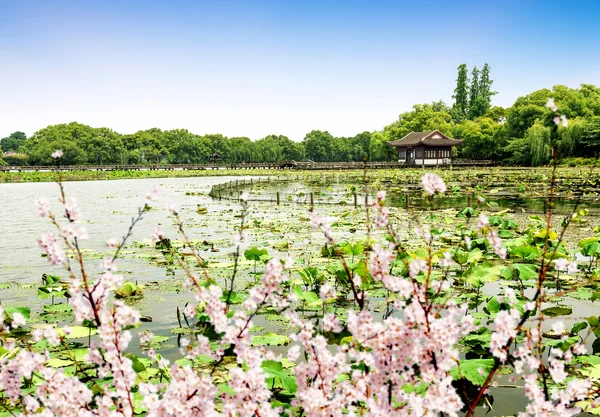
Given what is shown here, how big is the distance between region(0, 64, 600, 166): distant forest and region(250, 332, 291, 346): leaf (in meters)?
43.5

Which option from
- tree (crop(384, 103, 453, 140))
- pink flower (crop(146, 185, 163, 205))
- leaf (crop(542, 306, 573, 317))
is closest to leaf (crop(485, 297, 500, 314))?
leaf (crop(542, 306, 573, 317))

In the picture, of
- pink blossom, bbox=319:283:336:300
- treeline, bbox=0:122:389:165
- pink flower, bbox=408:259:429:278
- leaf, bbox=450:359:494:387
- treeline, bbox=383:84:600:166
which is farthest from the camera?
treeline, bbox=0:122:389:165

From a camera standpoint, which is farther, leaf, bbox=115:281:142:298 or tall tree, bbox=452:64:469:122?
tall tree, bbox=452:64:469:122

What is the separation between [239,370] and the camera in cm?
181

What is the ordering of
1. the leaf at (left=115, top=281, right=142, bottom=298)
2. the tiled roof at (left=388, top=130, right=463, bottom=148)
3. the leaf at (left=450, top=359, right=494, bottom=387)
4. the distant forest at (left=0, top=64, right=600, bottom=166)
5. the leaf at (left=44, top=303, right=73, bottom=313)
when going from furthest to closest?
the tiled roof at (left=388, top=130, right=463, bottom=148)
the distant forest at (left=0, top=64, right=600, bottom=166)
the leaf at (left=115, top=281, right=142, bottom=298)
the leaf at (left=44, top=303, right=73, bottom=313)
the leaf at (left=450, top=359, right=494, bottom=387)

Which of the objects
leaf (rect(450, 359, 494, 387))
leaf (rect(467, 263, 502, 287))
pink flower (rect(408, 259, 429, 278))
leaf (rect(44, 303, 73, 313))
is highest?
pink flower (rect(408, 259, 429, 278))

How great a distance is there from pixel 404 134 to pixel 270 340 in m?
72.4

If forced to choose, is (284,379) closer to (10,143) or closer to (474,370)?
(474,370)

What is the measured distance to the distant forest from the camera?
51281 mm

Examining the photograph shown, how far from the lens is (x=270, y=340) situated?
5.18m

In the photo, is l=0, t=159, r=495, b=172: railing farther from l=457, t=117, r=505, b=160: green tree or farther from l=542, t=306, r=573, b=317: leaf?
l=542, t=306, r=573, b=317: leaf

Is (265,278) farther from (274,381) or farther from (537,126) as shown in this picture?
(537,126)

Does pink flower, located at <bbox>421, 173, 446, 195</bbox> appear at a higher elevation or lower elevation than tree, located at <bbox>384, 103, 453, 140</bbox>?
lower

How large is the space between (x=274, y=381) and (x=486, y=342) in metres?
2.57
